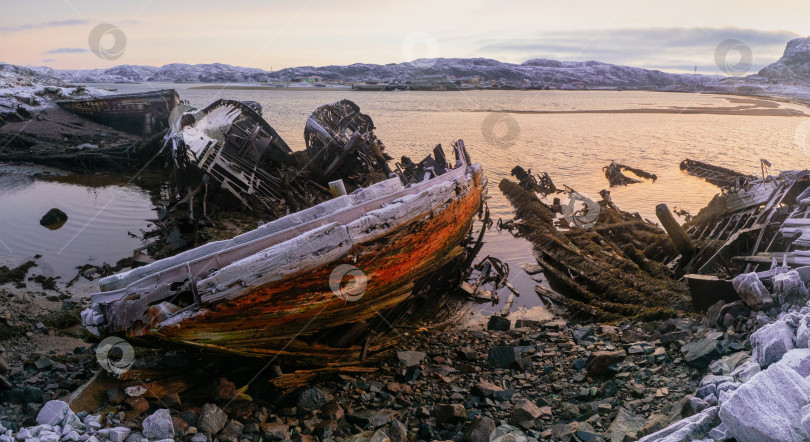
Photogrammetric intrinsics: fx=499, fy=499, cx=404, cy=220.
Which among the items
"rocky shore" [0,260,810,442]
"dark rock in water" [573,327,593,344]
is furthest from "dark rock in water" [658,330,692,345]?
"dark rock in water" [573,327,593,344]

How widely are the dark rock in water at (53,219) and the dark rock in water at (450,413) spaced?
36.9 feet

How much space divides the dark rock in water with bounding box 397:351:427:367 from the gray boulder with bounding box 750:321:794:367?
3.41 m

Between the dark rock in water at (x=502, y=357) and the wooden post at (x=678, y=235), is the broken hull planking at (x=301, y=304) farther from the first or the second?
the wooden post at (x=678, y=235)

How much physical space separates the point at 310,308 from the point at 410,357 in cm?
158

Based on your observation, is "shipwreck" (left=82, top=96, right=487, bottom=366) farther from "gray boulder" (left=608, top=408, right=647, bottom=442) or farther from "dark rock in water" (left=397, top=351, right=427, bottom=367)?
"gray boulder" (left=608, top=408, right=647, bottom=442)

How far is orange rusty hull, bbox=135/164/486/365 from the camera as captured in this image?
15.2 feet

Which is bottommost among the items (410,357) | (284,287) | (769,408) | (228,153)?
(410,357)

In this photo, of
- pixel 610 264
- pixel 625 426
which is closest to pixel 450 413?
pixel 625 426

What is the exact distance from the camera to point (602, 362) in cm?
534

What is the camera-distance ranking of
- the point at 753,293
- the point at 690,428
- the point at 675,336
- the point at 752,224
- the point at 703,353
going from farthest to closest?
the point at 752,224 < the point at 675,336 < the point at 753,293 < the point at 703,353 < the point at 690,428

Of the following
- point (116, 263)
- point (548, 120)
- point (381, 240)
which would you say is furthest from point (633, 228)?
point (548, 120)

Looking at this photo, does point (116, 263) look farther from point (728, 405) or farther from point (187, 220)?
point (728, 405)

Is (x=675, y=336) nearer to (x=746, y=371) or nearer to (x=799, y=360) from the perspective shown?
(x=746, y=371)

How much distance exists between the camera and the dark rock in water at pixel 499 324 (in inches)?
296
